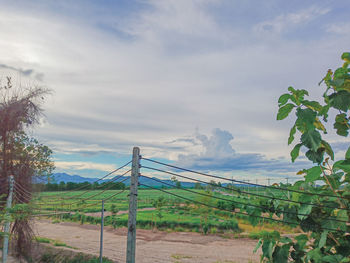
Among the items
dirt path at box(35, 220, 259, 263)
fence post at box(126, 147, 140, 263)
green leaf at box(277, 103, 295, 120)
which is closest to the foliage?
green leaf at box(277, 103, 295, 120)

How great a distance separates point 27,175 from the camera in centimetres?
917

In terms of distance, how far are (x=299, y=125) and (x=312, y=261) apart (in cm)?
122

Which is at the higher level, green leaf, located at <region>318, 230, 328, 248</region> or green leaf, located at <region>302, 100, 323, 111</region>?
green leaf, located at <region>302, 100, 323, 111</region>

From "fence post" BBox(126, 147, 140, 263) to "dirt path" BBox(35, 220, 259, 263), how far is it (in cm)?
624

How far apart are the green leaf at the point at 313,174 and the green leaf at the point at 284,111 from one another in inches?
21.4

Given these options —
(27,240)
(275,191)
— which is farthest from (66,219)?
(275,191)

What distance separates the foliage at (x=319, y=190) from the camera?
2.78m

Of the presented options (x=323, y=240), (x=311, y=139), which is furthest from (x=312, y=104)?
(x=323, y=240)

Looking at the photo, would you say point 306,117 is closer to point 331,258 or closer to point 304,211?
point 304,211

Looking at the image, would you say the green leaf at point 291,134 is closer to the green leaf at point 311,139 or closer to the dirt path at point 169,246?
the green leaf at point 311,139

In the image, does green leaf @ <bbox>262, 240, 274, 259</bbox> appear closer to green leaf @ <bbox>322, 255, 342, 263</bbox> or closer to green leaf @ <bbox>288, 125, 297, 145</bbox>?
green leaf @ <bbox>322, 255, 342, 263</bbox>

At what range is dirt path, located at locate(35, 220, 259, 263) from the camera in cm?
1084

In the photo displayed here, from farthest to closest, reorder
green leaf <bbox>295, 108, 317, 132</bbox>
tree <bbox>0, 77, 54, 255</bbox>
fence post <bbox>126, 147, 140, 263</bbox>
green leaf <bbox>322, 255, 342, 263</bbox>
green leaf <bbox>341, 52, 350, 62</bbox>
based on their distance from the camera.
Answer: tree <bbox>0, 77, 54, 255</bbox> < fence post <bbox>126, 147, 140, 263</bbox> < green leaf <bbox>341, 52, 350, 62</bbox> < green leaf <bbox>295, 108, 317, 132</bbox> < green leaf <bbox>322, 255, 342, 263</bbox>

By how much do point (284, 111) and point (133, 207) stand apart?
2.66 m
